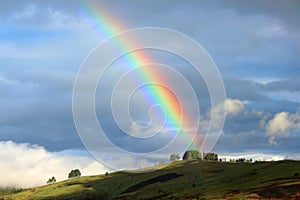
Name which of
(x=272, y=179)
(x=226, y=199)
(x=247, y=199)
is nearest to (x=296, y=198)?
(x=247, y=199)

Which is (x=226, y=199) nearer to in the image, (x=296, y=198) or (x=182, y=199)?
(x=296, y=198)

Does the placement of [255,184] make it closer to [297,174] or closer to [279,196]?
[297,174]

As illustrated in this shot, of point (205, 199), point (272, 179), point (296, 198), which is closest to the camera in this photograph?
point (296, 198)

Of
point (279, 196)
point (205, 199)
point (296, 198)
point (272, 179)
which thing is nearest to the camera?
point (296, 198)

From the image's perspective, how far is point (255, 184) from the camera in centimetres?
19562

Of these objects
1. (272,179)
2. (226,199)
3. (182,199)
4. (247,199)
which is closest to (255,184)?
(272,179)

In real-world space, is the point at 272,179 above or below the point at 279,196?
above

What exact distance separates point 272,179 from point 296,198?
208 ft

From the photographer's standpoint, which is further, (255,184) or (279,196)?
(255,184)

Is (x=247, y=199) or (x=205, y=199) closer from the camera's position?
(x=247, y=199)

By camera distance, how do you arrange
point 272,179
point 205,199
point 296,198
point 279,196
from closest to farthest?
1. point 296,198
2. point 279,196
3. point 205,199
4. point 272,179

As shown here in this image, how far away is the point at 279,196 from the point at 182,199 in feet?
190

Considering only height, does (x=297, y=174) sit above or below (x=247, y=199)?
above

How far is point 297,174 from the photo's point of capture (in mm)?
185625
